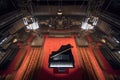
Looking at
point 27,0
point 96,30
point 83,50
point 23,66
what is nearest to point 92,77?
point 83,50

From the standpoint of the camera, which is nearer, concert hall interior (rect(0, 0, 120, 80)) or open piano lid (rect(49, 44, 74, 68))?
open piano lid (rect(49, 44, 74, 68))

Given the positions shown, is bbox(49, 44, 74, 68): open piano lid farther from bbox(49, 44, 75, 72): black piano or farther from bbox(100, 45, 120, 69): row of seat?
bbox(100, 45, 120, 69): row of seat

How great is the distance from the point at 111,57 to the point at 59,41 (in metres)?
3.52

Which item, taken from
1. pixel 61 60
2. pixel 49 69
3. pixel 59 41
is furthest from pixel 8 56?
pixel 59 41

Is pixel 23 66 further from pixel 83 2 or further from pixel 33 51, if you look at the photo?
pixel 83 2

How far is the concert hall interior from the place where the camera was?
241 inches

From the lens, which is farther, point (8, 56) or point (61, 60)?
point (8, 56)

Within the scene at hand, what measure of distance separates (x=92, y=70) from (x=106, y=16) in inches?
139

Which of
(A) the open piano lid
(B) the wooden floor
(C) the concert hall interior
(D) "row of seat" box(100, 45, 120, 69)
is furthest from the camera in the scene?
(D) "row of seat" box(100, 45, 120, 69)

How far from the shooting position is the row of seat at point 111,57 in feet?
21.4

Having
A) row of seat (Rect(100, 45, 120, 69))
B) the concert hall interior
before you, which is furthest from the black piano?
row of seat (Rect(100, 45, 120, 69))

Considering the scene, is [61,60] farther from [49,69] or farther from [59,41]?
[59,41]

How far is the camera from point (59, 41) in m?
9.19

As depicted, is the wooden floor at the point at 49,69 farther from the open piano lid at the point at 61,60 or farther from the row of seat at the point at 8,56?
the open piano lid at the point at 61,60
